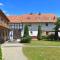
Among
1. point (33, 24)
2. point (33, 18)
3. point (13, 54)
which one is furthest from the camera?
point (33, 18)

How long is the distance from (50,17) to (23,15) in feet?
29.0

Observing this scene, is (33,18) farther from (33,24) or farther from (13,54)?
(13,54)

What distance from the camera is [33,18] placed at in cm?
7469

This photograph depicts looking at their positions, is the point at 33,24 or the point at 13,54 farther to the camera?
the point at 33,24

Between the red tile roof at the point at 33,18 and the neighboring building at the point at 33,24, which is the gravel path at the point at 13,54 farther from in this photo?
the red tile roof at the point at 33,18

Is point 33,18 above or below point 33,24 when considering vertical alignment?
above

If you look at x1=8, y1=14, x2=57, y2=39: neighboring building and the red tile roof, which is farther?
the red tile roof

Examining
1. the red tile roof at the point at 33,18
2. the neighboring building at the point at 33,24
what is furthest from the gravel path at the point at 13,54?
the red tile roof at the point at 33,18

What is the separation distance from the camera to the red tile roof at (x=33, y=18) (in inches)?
2881

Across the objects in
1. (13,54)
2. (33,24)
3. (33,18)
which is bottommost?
(13,54)

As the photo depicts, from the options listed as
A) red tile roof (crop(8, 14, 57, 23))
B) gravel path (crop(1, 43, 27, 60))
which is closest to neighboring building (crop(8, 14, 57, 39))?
red tile roof (crop(8, 14, 57, 23))

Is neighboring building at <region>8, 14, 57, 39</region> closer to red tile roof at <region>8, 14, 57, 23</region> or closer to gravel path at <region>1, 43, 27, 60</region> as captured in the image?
red tile roof at <region>8, 14, 57, 23</region>

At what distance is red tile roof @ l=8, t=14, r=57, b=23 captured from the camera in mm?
73188

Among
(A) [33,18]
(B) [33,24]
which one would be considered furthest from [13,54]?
(A) [33,18]
